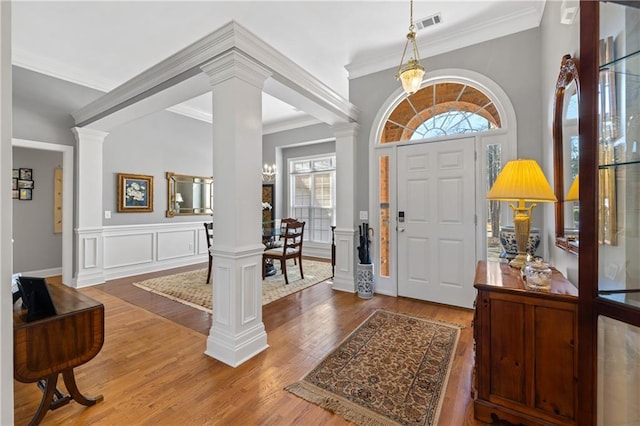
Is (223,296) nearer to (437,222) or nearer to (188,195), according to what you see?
(437,222)

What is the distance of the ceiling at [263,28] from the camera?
2926mm

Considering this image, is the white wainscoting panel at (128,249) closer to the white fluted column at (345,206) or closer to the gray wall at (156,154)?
the gray wall at (156,154)

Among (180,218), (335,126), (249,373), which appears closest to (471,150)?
(335,126)

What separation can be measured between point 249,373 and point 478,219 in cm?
289

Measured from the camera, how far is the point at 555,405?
1.50m

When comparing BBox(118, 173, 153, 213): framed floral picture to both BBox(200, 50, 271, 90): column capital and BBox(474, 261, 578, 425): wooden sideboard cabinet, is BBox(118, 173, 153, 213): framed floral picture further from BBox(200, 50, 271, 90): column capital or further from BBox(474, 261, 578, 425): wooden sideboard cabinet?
BBox(474, 261, 578, 425): wooden sideboard cabinet

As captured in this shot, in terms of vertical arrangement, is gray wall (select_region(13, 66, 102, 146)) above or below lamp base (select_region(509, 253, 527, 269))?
above

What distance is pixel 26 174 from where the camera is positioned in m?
4.92

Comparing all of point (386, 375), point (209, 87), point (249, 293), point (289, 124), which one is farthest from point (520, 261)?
point (289, 124)

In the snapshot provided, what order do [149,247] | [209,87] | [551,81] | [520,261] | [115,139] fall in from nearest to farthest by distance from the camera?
[520,261] < [551,81] < [209,87] < [115,139] < [149,247]

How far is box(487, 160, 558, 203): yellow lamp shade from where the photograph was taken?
180 centimetres

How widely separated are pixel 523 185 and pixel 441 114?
2.09 meters

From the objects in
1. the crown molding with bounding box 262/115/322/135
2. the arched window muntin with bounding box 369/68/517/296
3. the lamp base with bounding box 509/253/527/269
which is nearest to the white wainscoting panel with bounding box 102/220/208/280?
the crown molding with bounding box 262/115/322/135

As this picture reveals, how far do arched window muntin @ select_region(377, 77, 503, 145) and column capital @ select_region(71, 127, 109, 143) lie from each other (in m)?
4.39
